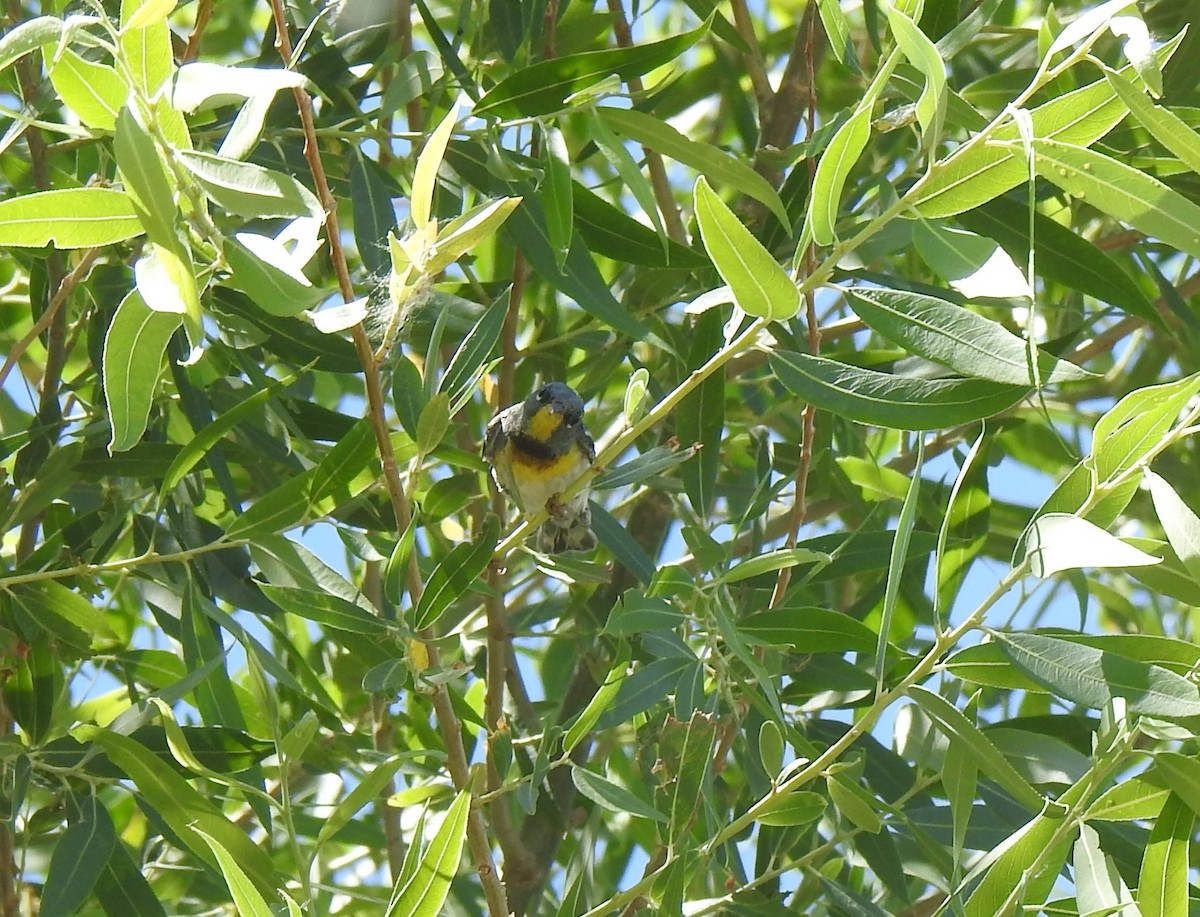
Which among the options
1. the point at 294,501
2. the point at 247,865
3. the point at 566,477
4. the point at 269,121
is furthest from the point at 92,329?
the point at 566,477

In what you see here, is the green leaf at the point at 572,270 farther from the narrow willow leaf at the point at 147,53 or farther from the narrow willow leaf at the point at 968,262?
the narrow willow leaf at the point at 147,53

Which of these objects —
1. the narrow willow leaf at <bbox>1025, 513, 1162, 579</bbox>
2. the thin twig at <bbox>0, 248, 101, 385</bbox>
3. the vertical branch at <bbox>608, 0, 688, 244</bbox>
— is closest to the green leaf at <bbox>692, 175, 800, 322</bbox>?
the narrow willow leaf at <bbox>1025, 513, 1162, 579</bbox>

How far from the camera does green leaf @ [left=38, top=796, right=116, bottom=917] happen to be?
2102mm

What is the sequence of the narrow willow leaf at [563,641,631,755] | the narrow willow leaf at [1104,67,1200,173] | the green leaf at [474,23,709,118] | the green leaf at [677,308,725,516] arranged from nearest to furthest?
the narrow willow leaf at [1104,67,1200,173] < the narrow willow leaf at [563,641,631,755] < the green leaf at [474,23,709,118] < the green leaf at [677,308,725,516]

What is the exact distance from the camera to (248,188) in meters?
1.50

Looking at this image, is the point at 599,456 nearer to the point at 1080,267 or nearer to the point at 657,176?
the point at 1080,267

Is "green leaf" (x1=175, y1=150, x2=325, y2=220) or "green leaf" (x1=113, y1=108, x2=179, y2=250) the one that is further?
"green leaf" (x1=175, y1=150, x2=325, y2=220)

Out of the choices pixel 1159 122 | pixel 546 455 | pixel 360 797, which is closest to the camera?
pixel 1159 122

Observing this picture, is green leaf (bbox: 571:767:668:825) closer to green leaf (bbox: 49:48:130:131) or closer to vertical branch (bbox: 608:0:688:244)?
green leaf (bbox: 49:48:130:131)

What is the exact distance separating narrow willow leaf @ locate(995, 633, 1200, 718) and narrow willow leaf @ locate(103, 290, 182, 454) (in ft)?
3.28

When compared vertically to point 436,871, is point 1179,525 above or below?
above

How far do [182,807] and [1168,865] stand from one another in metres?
1.24

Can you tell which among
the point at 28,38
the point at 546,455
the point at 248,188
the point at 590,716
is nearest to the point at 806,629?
the point at 590,716

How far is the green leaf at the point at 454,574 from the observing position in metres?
2.00
